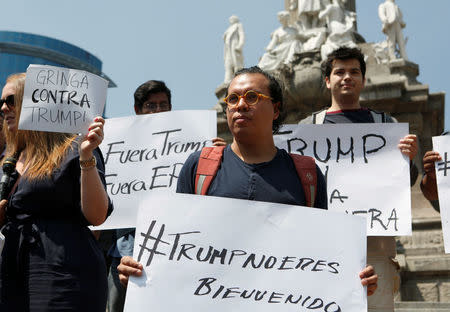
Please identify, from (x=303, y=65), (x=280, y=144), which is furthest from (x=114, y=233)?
(x=303, y=65)

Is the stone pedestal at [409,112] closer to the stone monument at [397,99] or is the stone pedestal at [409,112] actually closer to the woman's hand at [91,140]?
the stone monument at [397,99]

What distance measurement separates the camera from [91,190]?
9.64 ft

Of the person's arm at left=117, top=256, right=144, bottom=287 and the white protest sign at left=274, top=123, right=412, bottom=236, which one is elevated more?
the white protest sign at left=274, top=123, right=412, bottom=236

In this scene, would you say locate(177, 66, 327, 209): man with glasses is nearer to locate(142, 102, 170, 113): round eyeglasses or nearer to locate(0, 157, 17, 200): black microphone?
locate(0, 157, 17, 200): black microphone

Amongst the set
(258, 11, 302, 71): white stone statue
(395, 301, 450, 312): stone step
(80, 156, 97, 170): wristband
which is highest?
(258, 11, 302, 71): white stone statue

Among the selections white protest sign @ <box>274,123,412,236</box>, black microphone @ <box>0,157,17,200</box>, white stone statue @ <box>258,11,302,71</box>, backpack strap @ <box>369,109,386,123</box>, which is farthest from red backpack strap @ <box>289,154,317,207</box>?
white stone statue @ <box>258,11,302,71</box>

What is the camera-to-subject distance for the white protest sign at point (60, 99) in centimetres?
320

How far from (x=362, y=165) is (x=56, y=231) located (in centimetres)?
201

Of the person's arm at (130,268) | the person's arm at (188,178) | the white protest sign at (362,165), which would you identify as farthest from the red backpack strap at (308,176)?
the white protest sign at (362,165)

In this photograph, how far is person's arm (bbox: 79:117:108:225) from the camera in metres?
2.94

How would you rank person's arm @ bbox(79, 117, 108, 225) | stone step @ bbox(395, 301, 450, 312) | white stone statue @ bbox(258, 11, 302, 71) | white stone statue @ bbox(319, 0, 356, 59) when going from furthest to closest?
1. white stone statue @ bbox(258, 11, 302, 71)
2. white stone statue @ bbox(319, 0, 356, 59)
3. stone step @ bbox(395, 301, 450, 312)
4. person's arm @ bbox(79, 117, 108, 225)

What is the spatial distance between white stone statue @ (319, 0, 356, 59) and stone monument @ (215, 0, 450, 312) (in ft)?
0.08

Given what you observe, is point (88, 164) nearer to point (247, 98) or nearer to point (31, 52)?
point (247, 98)

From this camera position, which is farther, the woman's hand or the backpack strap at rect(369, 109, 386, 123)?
the backpack strap at rect(369, 109, 386, 123)
